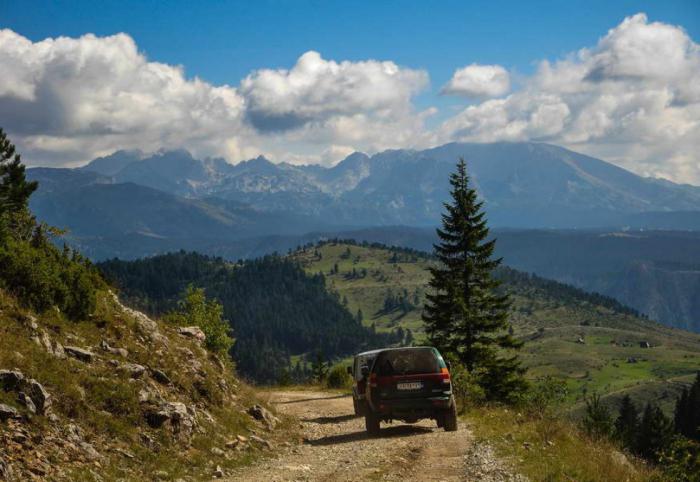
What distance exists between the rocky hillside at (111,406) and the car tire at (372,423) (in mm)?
3142

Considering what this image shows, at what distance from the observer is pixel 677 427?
123m

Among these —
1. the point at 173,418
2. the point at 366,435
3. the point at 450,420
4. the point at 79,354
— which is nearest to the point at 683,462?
the point at 450,420

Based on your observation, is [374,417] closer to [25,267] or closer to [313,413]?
[313,413]

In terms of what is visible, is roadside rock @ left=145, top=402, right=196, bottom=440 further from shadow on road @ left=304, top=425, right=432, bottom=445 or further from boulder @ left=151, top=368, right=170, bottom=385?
shadow on road @ left=304, top=425, right=432, bottom=445

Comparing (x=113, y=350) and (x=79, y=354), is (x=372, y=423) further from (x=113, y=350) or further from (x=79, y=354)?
(x=79, y=354)

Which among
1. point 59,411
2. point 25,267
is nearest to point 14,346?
point 59,411

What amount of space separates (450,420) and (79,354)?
11.6 meters

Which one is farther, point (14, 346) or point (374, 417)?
point (374, 417)

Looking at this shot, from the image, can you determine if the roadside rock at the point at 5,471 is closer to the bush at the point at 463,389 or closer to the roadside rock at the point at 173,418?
the roadside rock at the point at 173,418

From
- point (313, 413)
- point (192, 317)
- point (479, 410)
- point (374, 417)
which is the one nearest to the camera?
point (374, 417)

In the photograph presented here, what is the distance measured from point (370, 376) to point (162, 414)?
7.51 meters

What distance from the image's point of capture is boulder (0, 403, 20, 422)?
11727 millimetres

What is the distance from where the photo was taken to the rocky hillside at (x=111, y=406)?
12.0m

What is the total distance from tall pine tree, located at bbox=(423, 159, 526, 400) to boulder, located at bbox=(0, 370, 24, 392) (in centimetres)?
3166
